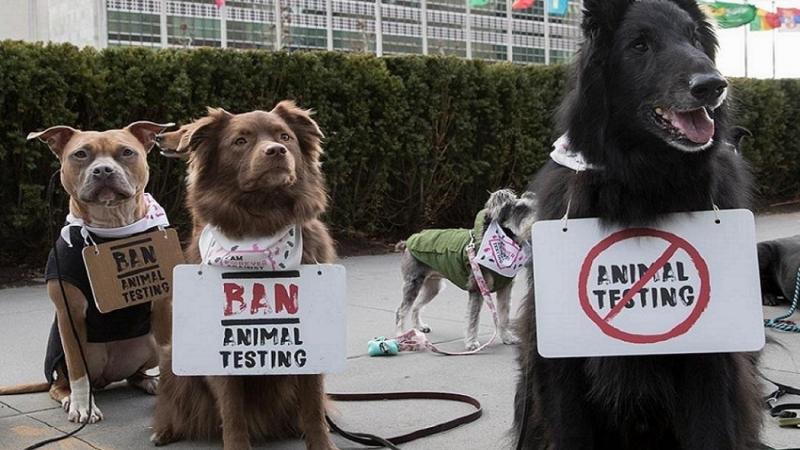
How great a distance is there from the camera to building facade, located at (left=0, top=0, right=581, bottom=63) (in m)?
51.7

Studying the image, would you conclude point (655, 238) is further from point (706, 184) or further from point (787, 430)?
point (787, 430)

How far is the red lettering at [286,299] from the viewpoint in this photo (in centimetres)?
318

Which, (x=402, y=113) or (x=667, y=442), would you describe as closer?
(x=667, y=442)

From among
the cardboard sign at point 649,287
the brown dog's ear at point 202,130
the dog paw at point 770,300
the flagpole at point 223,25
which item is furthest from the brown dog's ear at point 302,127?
the flagpole at point 223,25

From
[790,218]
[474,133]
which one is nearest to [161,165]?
[474,133]

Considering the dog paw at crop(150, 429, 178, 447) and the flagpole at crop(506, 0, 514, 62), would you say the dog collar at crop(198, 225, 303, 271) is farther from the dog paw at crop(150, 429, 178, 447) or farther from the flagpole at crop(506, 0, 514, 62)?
the flagpole at crop(506, 0, 514, 62)

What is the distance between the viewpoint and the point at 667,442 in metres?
2.59

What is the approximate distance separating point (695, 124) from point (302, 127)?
1752 mm

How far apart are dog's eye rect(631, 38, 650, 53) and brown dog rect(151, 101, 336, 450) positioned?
1.41 m

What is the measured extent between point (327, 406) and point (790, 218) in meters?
12.8

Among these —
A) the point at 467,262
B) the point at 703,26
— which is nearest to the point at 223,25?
the point at 467,262

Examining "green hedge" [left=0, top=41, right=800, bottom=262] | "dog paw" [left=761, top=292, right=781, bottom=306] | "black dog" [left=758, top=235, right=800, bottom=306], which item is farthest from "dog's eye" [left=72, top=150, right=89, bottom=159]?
"dog paw" [left=761, top=292, right=781, bottom=306]

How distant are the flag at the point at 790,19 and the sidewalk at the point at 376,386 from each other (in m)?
30.7

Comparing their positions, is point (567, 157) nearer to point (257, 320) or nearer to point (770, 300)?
point (257, 320)
